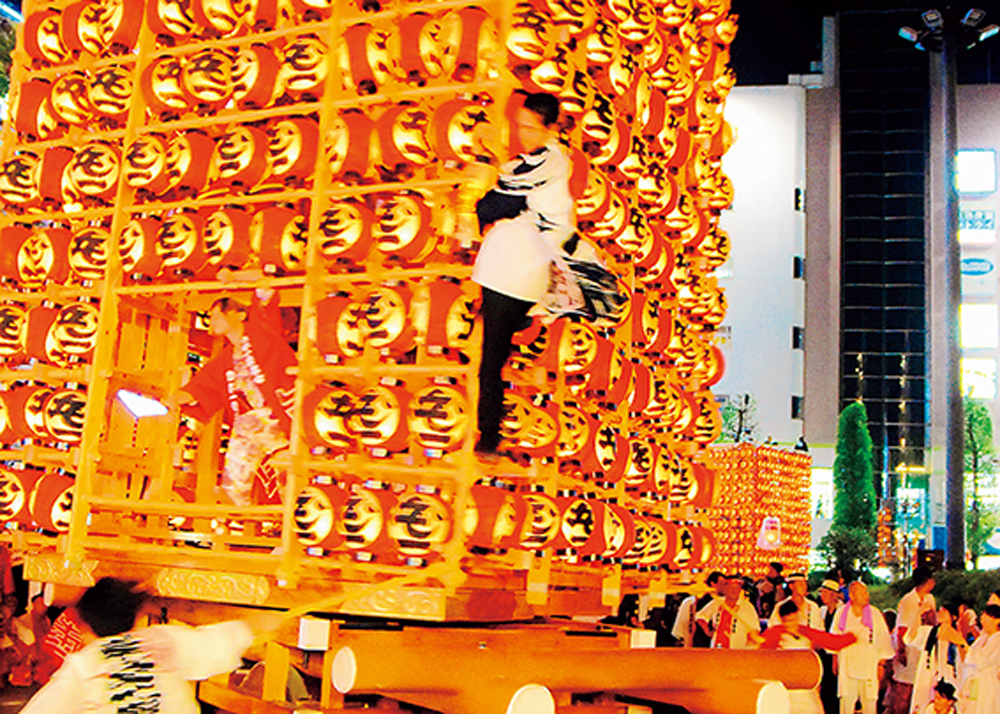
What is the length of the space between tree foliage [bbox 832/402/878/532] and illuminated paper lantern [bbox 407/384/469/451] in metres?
31.6

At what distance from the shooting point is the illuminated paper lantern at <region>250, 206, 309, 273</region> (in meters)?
5.45

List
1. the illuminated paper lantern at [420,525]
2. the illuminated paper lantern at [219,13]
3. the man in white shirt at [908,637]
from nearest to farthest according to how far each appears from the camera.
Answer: the illuminated paper lantern at [420,525]
the illuminated paper lantern at [219,13]
the man in white shirt at [908,637]

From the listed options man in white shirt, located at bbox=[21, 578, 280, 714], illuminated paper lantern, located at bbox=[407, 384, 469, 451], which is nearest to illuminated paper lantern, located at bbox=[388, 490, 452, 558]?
illuminated paper lantern, located at bbox=[407, 384, 469, 451]

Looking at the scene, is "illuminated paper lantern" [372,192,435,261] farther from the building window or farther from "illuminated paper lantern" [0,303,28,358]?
the building window

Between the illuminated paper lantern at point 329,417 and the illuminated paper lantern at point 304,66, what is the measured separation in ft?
5.48

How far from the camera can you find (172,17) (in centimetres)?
610

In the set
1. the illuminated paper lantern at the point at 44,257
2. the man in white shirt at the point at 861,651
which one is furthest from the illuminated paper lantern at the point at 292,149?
the man in white shirt at the point at 861,651

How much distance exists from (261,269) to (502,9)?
185 cm

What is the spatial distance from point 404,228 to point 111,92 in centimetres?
231

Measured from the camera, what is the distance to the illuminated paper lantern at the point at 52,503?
5.73 metres

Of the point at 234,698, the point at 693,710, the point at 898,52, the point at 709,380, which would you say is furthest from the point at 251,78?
the point at 898,52

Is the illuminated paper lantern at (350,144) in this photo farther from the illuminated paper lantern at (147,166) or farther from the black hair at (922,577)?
the black hair at (922,577)

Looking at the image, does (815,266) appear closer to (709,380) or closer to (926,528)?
(926,528)

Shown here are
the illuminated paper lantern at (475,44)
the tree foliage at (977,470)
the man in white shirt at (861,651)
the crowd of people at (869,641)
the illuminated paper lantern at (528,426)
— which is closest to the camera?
the illuminated paper lantern at (528,426)
